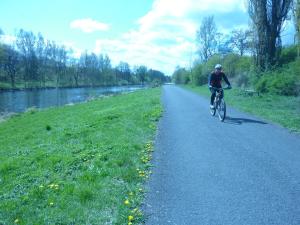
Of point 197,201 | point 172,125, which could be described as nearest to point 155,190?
point 197,201

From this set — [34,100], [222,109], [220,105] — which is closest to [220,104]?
→ [220,105]

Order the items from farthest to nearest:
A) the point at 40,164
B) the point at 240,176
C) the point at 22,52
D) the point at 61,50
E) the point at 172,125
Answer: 1. the point at 61,50
2. the point at 22,52
3. the point at 172,125
4. the point at 40,164
5. the point at 240,176

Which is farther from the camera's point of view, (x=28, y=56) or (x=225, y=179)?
(x=28, y=56)

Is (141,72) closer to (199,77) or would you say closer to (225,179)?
(199,77)

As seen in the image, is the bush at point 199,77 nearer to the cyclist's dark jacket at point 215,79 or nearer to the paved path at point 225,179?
the cyclist's dark jacket at point 215,79

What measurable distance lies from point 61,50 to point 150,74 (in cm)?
6187

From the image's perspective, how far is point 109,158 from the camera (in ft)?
25.7

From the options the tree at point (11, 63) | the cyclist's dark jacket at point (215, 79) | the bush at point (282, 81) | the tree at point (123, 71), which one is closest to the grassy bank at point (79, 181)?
the cyclist's dark jacket at point (215, 79)

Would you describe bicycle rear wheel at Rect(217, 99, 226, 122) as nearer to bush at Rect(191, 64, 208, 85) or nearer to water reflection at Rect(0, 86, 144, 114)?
water reflection at Rect(0, 86, 144, 114)

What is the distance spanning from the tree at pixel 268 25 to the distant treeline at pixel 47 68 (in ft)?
195

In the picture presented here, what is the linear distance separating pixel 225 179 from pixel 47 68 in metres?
103

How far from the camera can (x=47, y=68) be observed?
336 ft

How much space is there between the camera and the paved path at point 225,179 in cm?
464

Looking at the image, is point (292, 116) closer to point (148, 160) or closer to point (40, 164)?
point (148, 160)
